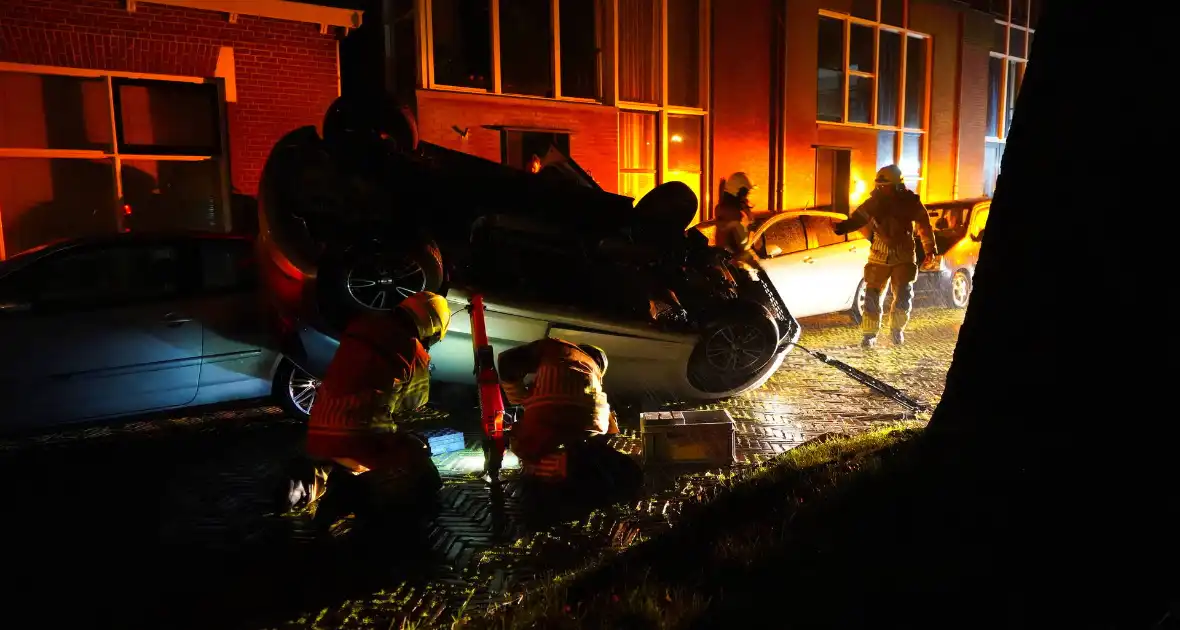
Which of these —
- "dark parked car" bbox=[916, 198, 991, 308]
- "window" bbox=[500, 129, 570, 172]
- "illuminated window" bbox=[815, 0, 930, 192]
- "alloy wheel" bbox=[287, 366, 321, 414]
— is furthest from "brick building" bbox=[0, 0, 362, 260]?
"illuminated window" bbox=[815, 0, 930, 192]

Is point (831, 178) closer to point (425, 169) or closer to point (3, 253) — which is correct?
point (425, 169)

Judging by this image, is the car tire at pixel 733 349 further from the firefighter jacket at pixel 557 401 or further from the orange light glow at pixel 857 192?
the orange light glow at pixel 857 192

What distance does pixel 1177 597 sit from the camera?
2.56 metres

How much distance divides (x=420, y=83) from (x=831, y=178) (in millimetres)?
9466

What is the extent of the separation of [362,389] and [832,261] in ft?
25.9

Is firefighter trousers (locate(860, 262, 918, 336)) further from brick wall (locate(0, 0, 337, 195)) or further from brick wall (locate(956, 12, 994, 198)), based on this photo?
brick wall (locate(956, 12, 994, 198))

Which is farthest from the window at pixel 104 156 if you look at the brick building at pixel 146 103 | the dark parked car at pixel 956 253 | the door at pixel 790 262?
the dark parked car at pixel 956 253

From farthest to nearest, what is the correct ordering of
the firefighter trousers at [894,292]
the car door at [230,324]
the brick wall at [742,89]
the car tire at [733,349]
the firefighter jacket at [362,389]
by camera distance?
the brick wall at [742,89]
the firefighter trousers at [894,292]
the car tire at [733,349]
the car door at [230,324]
the firefighter jacket at [362,389]

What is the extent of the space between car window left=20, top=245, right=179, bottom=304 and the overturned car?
0.83 metres

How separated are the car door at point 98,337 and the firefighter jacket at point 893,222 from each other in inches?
291

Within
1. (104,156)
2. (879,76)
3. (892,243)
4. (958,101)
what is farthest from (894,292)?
(958,101)

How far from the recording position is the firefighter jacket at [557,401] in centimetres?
411

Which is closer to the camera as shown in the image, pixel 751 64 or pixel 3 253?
pixel 3 253

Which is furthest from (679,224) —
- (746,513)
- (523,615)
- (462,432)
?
(523,615)
